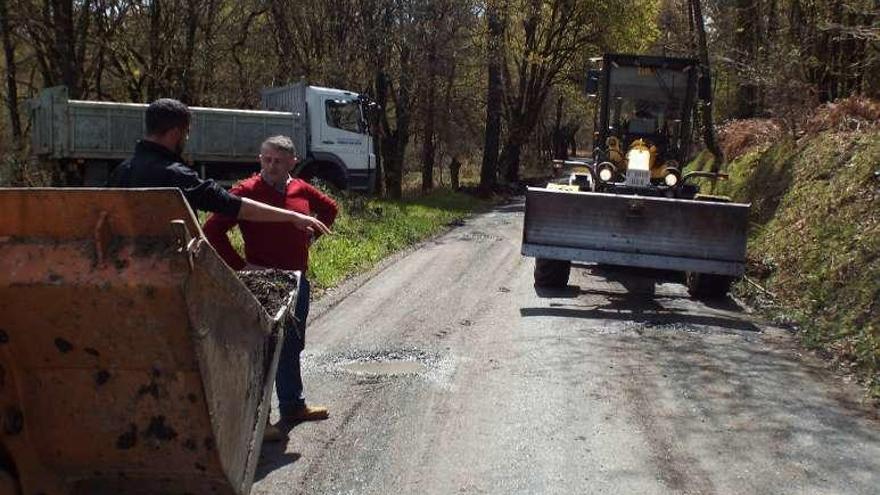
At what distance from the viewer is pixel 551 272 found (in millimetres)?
10859

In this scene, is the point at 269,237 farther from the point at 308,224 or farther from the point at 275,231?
the point at 308,224

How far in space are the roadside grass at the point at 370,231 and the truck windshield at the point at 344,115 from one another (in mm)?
2148

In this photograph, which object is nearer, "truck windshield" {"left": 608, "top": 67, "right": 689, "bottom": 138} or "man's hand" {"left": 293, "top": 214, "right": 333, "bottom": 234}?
"man's hand" {"left": 293, "top": 214, "right": 333, "bottom": 234}

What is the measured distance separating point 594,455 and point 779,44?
1575 centimetres

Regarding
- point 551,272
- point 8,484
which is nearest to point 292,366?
point 8,484

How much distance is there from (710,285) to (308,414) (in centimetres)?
652

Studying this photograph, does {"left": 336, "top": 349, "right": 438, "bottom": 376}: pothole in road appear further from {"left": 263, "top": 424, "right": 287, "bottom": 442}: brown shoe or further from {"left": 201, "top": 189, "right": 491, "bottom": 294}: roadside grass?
{"left": 201, "top": 189, "right": 491, "bottom": 294}: roadside grass

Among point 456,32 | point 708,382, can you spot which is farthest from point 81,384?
point 456,32

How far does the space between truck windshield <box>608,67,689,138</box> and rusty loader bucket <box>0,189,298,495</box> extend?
10.0 metres

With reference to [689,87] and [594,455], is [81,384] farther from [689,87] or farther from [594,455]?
[689,87]

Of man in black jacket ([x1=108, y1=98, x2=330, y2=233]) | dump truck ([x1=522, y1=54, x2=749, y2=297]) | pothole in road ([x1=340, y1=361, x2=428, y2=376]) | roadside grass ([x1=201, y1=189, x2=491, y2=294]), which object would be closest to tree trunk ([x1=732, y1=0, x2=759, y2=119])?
roadside grass ([x1=201, y1=189, x2=491, y2=294])

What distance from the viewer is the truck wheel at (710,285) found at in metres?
10.7

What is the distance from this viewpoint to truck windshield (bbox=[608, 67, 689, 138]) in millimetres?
12586

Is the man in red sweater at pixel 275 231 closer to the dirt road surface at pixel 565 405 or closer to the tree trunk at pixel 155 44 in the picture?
the dirt road surface at pixel 565 405
